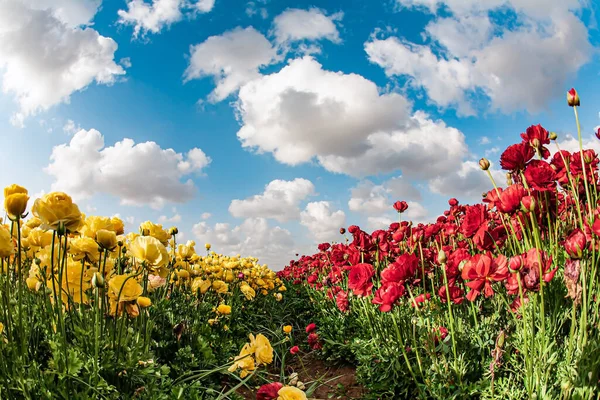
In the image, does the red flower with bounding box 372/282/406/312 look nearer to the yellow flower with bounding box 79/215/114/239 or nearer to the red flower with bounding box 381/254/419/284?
the red flower with bounding box 381/254/419/284

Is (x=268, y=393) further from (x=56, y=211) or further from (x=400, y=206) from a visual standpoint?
(x=400, y=206)

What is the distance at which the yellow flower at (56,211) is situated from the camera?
63.0 inches

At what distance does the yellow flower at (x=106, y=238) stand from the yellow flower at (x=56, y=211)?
0.39 ft

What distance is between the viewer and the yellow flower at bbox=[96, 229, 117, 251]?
176 cm

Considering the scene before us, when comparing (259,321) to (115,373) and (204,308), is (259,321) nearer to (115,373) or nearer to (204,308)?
(204,308)

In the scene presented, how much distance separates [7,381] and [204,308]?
7.65ft

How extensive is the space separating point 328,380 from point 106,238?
135 cm

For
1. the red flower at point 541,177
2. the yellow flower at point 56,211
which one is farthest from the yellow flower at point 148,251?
the red flower at point 541,177

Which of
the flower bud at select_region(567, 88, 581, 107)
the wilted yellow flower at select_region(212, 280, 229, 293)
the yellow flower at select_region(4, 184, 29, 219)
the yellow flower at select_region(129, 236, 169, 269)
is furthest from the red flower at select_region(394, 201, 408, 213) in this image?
the yellow flower at select_region(4, 184, 29, 219)

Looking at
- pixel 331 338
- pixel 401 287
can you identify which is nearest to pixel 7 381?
pixel 401 287

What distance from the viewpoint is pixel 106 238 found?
5.81ft

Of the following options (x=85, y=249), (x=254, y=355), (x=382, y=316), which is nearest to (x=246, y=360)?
(x=254, y=355)

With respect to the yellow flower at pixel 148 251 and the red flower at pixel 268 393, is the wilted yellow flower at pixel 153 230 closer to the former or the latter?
the yellow flower at pixel 148 251

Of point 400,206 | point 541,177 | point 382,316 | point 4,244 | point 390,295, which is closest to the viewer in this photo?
point 4,244
